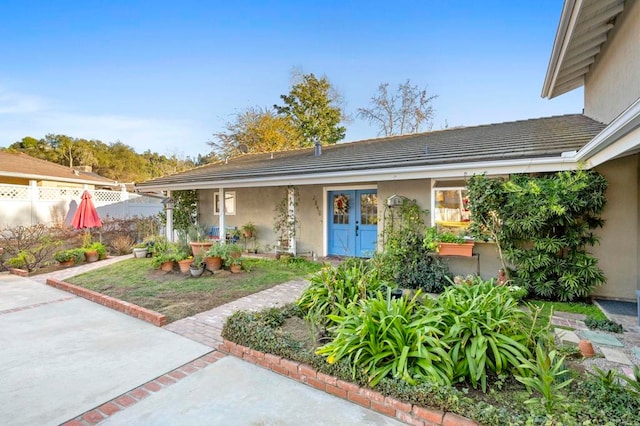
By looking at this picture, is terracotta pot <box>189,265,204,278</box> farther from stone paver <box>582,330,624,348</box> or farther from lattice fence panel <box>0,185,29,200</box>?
lattice fence panel <box>0,185,29,200</box>

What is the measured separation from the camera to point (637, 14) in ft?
17.8

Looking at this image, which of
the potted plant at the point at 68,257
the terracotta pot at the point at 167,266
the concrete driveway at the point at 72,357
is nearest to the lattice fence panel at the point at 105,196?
the potted plant at the point at 68,257

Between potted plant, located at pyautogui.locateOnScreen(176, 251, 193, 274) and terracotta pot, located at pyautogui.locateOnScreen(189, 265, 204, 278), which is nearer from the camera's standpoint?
terracotta pot, located at pyautogui.locateOnScreen(189, 265, 204, 278)

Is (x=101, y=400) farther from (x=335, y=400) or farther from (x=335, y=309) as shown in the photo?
(x=335, y=309)

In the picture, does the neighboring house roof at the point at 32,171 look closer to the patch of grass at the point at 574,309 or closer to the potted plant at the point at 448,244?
the potted plant at the point at 448,244

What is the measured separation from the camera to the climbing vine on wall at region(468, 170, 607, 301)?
17.8 feet

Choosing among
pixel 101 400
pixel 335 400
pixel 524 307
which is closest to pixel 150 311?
pixel 101 400

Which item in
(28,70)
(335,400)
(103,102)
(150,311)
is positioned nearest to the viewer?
(335,400)

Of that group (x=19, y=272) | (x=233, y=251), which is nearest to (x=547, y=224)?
(x=233, y=251)

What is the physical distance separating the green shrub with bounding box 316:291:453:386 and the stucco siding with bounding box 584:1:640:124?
5.81 meters

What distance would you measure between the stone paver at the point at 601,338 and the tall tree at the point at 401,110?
2146 cm

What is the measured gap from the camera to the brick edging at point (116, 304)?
5141 mm

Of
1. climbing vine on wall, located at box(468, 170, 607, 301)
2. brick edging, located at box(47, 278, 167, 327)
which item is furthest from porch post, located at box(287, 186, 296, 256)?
climbing vine on wall, located at box(468, 170, 607, 301)

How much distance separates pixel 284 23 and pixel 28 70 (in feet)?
35.4
